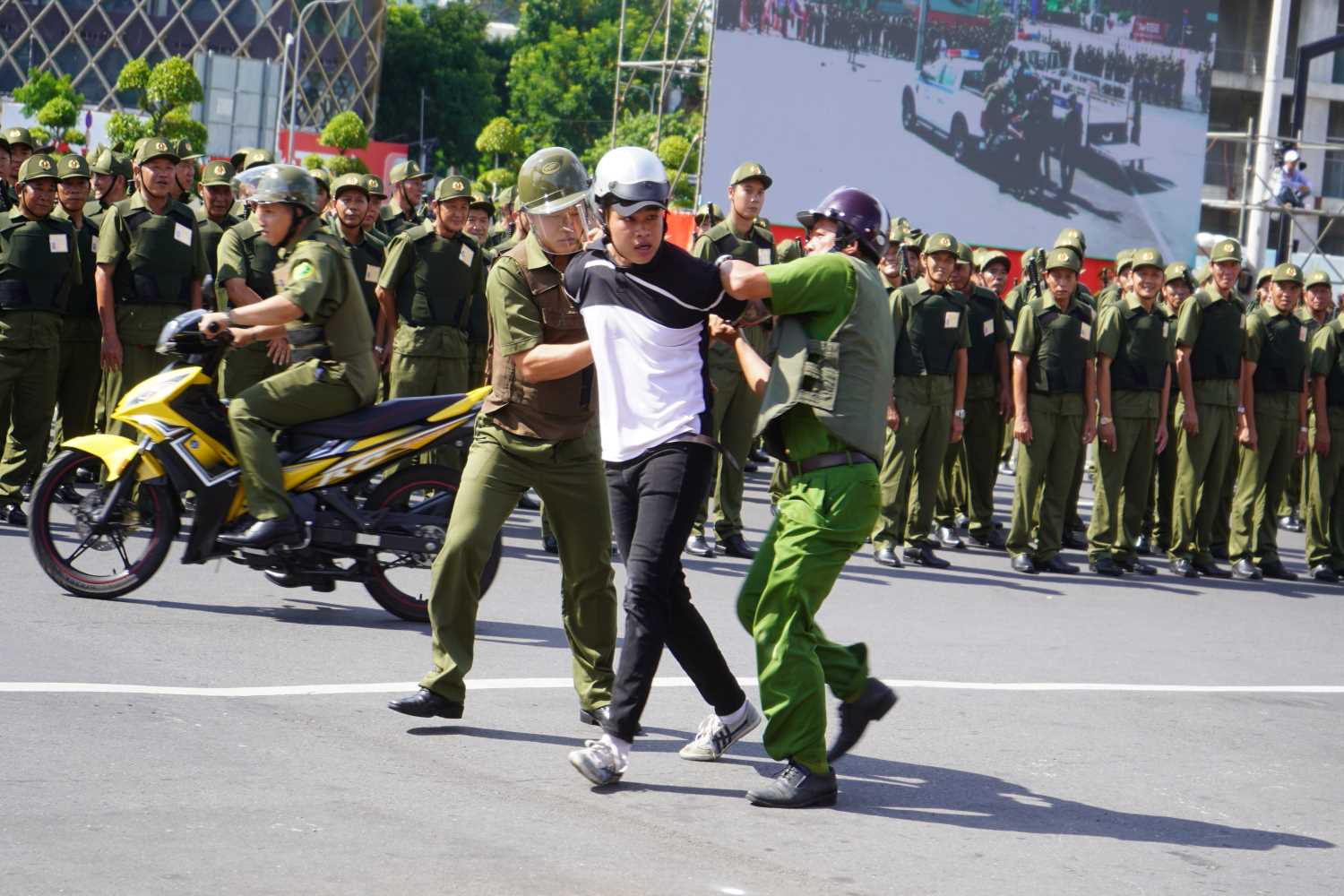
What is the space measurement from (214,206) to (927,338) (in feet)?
16.0

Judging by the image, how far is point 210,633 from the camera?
318 inches

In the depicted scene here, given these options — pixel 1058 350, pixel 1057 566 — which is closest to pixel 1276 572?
pixel 1057 566

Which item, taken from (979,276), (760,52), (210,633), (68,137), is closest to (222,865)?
(210,633)

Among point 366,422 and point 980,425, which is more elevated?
point 366,422

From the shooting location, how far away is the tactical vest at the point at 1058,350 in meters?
12.8

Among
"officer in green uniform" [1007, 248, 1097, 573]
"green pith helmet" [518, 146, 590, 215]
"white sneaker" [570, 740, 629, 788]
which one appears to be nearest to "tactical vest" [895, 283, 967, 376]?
"officer in green uniform" [1007, 248, 1097, 573]

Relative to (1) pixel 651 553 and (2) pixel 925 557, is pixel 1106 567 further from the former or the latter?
(1) pixel 651 553

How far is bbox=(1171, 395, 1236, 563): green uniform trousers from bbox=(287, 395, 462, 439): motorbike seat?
6756 millimetres

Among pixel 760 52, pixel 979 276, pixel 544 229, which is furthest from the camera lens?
pixel 760 52

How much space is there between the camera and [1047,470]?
42.5 ft

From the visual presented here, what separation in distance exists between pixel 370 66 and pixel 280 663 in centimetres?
7319

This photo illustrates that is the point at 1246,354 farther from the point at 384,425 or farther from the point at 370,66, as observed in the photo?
the point at 370,66

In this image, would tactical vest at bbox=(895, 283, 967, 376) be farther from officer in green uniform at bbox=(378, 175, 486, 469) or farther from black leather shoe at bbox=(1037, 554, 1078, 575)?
officer in green uniform at bbox=(378, 175, 486, 469)

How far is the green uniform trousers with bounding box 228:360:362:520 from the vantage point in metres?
8.31
